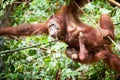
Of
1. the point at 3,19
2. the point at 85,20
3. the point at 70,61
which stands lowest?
the point at 70,61

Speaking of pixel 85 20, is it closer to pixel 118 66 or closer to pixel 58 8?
pixel 58 8

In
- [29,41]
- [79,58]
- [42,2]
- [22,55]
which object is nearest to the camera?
[42,2]

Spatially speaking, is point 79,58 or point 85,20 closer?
point 79,58

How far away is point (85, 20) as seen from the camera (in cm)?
417

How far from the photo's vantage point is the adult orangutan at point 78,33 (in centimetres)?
338

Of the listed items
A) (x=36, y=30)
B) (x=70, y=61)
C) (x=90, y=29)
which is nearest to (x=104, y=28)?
(x=90, y=29)

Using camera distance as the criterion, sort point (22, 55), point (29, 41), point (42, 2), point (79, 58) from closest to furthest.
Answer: point (42, 2), point (79, 58), point (22, 55), point (29, 41)

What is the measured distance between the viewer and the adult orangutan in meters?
3.38

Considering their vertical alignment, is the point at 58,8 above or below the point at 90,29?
above

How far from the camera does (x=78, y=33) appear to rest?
3654 millimetres

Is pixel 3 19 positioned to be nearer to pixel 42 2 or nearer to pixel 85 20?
pixel 42 2

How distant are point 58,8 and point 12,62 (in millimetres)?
819

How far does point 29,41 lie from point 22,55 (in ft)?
1.18

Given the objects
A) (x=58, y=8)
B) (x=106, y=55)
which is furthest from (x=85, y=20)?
(x=106, y=55)
